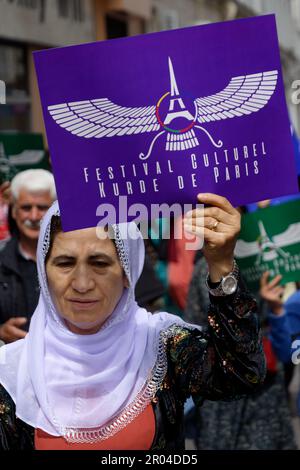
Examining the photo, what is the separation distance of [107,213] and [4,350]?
569 millimetres

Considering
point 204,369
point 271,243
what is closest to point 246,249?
Answer: point 271,243

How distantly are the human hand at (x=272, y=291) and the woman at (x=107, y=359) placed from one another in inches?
83.7

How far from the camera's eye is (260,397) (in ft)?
17.5

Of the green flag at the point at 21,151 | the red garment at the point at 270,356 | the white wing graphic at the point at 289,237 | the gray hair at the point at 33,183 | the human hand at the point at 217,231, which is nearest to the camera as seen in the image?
the human hand at the point at 217,231

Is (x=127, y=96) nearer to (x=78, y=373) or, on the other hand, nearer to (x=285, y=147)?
(x=285, y=147)

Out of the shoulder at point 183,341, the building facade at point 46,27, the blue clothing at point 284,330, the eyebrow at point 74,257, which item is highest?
the building facade at point 46,27

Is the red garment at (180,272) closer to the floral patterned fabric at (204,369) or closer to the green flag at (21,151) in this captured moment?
the green flag at (21,151)

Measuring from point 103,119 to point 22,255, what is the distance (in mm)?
2286

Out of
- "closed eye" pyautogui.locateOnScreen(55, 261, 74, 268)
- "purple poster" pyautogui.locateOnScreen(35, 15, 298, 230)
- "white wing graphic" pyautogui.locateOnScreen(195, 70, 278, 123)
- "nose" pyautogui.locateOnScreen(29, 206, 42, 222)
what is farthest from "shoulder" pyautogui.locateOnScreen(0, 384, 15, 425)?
"nose" pyautogui.locateOnScreen(29, 206, 42, 222)

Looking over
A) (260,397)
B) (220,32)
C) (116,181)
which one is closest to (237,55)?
(220,32)

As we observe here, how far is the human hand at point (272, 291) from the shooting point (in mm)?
4918

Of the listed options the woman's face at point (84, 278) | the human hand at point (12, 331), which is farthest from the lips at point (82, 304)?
the human hand at point (12, 331)

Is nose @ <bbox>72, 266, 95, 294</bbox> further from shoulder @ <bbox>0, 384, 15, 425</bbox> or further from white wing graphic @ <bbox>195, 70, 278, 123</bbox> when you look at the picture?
white wing graphic @ <bbox>195, 70, 278, 123</bbox>
